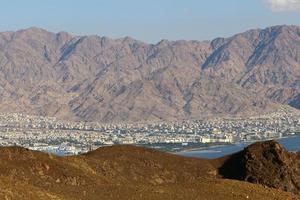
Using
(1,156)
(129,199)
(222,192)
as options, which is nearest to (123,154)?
(1,156)

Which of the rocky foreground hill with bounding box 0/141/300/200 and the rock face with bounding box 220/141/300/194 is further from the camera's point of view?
the rock face with bounding box 220/141/300/194

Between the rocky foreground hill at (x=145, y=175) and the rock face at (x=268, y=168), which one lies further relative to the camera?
the rock face at (x=268, y=168)

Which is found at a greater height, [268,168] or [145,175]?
[268,168]

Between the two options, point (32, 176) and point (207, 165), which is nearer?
point (32, 176)

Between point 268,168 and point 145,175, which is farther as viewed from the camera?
point 268,168

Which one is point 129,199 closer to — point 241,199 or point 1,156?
point 241,199
